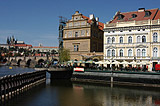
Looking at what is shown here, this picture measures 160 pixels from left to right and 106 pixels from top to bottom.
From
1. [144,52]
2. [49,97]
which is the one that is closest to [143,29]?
[144,52]

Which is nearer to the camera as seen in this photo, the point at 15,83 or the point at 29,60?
the point at 15,83

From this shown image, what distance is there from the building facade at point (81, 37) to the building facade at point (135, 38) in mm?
9372

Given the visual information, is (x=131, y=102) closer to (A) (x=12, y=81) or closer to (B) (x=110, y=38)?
(A) (x=12, y=81)

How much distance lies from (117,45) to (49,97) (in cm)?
3176

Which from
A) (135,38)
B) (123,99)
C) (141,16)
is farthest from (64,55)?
(123,99)

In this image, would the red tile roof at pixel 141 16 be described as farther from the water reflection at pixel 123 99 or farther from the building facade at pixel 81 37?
the water reflection at pixel 123 99

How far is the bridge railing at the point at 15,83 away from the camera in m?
31.7

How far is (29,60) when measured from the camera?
160375 millimetres

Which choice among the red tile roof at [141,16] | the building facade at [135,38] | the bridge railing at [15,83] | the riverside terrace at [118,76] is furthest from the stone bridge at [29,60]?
the bridge railing at [15,83]

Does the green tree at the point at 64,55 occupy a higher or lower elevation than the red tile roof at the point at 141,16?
lower

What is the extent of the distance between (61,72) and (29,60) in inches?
4290

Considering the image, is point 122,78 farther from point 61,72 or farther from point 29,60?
point 29,60

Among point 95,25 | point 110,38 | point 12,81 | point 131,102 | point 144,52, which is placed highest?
point 95,25

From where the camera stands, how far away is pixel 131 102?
3045 centimetres
